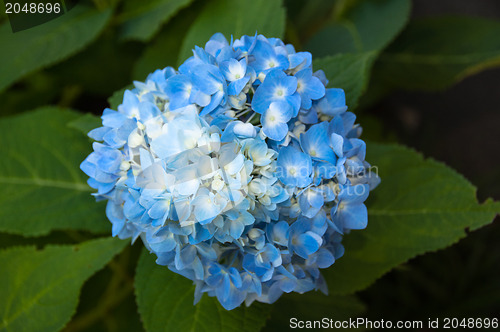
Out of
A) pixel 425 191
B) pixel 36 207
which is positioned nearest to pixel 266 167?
pixel 425 191

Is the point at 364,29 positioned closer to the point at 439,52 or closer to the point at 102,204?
the point at 439,52

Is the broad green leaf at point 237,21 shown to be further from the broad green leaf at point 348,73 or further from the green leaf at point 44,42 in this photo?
the green leaf at point 44,42

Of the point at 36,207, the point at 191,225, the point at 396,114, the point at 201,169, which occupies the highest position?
the point at 201,169

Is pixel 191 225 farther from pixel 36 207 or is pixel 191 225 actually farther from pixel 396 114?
pixel 396 114

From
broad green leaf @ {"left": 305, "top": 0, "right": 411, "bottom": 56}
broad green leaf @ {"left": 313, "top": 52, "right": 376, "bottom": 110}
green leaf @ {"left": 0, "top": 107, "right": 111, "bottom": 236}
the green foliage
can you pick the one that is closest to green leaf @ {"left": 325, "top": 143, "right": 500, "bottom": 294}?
the green foliage

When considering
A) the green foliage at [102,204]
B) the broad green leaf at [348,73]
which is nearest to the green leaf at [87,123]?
the green foliage at [102,204]

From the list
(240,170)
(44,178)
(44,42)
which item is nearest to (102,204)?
(44,178)

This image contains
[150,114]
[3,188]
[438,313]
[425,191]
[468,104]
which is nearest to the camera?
[150,114]
